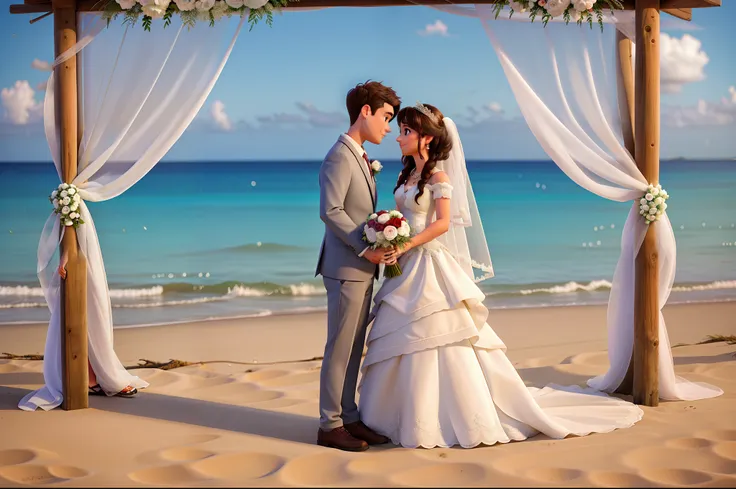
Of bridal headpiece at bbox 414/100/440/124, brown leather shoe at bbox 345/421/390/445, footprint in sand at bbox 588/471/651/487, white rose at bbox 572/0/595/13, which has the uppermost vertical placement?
white rose at bbox 572/0/595/13

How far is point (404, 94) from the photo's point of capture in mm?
21672

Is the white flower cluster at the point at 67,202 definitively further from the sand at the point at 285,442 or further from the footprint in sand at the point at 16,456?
the footprint in sand at the point at 16,456

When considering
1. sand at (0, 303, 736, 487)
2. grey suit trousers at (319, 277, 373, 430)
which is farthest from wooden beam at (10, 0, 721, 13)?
sand at (0, 303, 736, 487)

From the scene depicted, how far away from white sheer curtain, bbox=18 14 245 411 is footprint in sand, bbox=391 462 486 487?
2416 mm

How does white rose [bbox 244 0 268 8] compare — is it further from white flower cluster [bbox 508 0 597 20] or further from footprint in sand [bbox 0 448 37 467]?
footprint in sand [bbox 0 448 37 467]

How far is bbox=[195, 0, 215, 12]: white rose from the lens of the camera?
190 inches

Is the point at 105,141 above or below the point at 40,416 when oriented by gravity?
above

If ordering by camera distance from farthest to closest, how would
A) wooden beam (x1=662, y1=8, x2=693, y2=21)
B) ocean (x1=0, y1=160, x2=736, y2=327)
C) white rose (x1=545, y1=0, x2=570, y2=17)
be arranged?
1. ocean (x1=0, y1=160, x2=736, y2=327)
2. wooden beam (x1=662, y1=8, x2=693, y2=21)
3. white rose (x1=545, y1=0, x2=570, y2=17)

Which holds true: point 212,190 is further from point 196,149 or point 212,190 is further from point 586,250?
point 586,250

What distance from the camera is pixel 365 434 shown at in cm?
442

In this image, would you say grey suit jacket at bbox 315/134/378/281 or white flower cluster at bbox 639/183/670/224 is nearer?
grey suit jacket at bbox 315/134/378/281

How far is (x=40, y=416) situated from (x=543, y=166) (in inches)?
845

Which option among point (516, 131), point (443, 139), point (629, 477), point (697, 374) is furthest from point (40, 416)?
point (516, 131)

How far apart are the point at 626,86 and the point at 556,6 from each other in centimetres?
75
